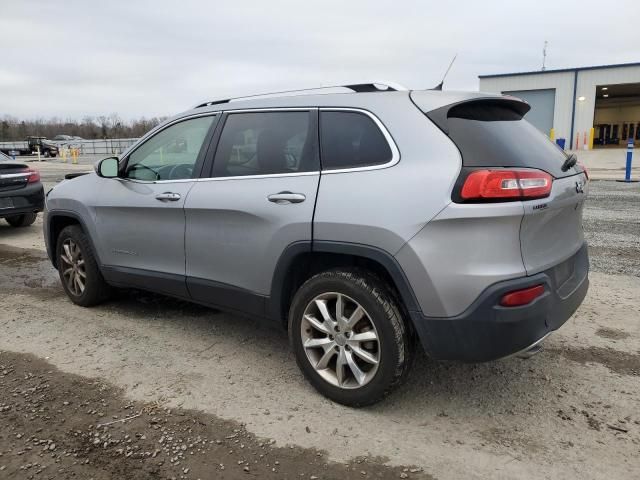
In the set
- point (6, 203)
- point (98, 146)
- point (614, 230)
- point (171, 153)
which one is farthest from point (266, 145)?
point (98, 146)

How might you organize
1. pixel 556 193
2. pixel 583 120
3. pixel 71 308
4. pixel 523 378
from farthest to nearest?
pixel 583 120 < pixel 71 308 < pixel 523 378 < pixel 556 193

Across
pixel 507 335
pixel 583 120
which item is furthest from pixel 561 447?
pixel 583 120

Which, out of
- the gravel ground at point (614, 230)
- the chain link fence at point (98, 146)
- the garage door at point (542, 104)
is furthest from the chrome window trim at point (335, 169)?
the chain link fence at point (98, 146)

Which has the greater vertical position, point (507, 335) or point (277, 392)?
point (507, 335)

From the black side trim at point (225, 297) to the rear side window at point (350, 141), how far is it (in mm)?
1002

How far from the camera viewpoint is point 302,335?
3.20 metres

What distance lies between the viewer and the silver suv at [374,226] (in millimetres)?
2594

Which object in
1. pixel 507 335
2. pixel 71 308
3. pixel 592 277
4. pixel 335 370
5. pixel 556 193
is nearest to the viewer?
pixel 507 335

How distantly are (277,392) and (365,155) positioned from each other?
5.06 ft

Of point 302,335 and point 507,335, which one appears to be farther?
point 302,335

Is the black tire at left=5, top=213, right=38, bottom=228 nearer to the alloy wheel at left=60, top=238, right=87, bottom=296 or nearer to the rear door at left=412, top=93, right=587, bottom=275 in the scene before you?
the alloy wheel at left=60, top=238, right=87, bottom=296

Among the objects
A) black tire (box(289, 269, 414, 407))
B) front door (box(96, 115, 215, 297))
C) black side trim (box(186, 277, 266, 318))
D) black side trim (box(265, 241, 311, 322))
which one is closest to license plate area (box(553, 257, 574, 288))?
black tire (box(289, 269, 414, 407))

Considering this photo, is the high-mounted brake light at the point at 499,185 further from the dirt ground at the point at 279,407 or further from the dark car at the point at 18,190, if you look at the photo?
the dark car at the point at 18,190

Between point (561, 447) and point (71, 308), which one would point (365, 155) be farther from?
point (71, 308)
